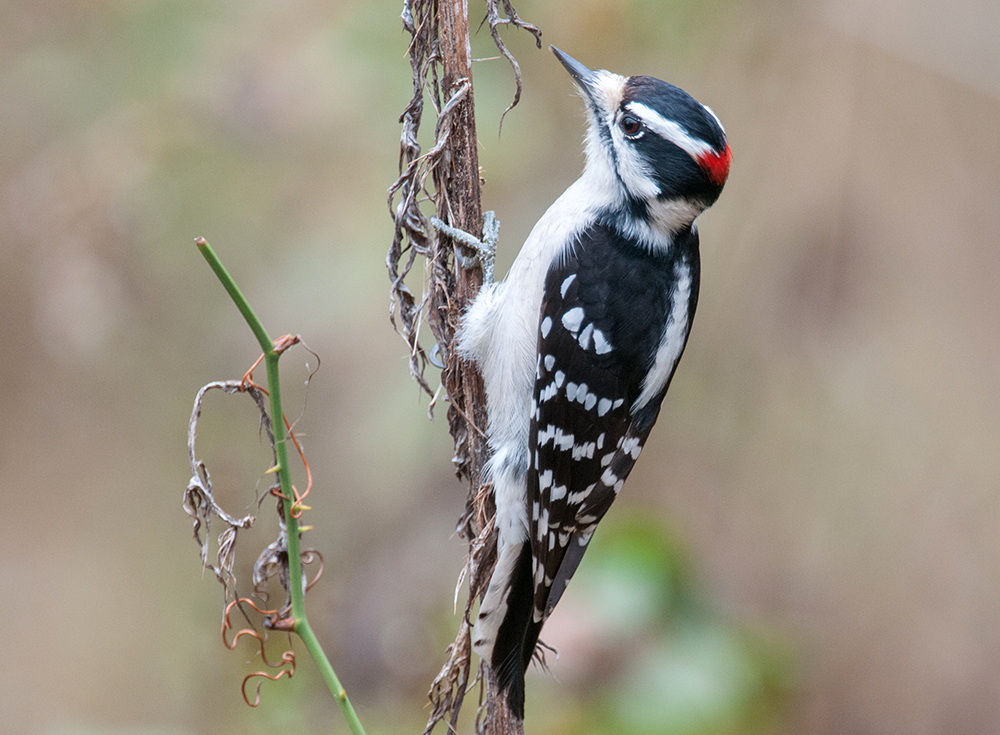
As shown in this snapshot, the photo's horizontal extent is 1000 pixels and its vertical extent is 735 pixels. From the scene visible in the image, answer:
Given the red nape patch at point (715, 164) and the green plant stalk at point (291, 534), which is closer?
the green plant stalk at point (291, 534)

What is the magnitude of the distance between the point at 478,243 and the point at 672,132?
687 millimetres

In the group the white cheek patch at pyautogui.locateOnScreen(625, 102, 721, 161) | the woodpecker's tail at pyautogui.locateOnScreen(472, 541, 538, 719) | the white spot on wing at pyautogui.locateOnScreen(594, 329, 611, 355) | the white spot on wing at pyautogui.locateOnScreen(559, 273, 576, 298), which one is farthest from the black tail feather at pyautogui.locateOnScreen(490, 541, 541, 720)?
the white cheek patch at pyautogui.locateOnScreen(625, 102, 721, 161)

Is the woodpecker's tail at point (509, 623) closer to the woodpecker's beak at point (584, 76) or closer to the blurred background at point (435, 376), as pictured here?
the blurred background at point (435, 376)

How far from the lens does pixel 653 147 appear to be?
100 inches

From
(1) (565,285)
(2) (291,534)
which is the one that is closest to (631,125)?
(1) (565,285)

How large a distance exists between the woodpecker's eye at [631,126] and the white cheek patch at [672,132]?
3cm

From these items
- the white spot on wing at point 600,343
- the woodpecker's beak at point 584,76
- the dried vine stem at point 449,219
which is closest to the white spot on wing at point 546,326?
the white spot on wing at point 600,343

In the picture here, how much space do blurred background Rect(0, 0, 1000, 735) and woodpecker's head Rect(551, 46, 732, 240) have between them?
18.3 inches

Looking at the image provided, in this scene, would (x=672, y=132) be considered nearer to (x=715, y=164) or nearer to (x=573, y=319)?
(x=715, y=164)

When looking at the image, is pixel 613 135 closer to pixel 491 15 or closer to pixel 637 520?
pixel 491 15

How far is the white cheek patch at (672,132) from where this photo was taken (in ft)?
8.11

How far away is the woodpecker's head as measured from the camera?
2.48 metres

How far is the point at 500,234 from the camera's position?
3.36 meters

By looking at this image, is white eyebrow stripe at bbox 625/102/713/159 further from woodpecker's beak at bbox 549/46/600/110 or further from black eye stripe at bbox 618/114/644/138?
woodpecker's beak at bbox 549/46/600/110
